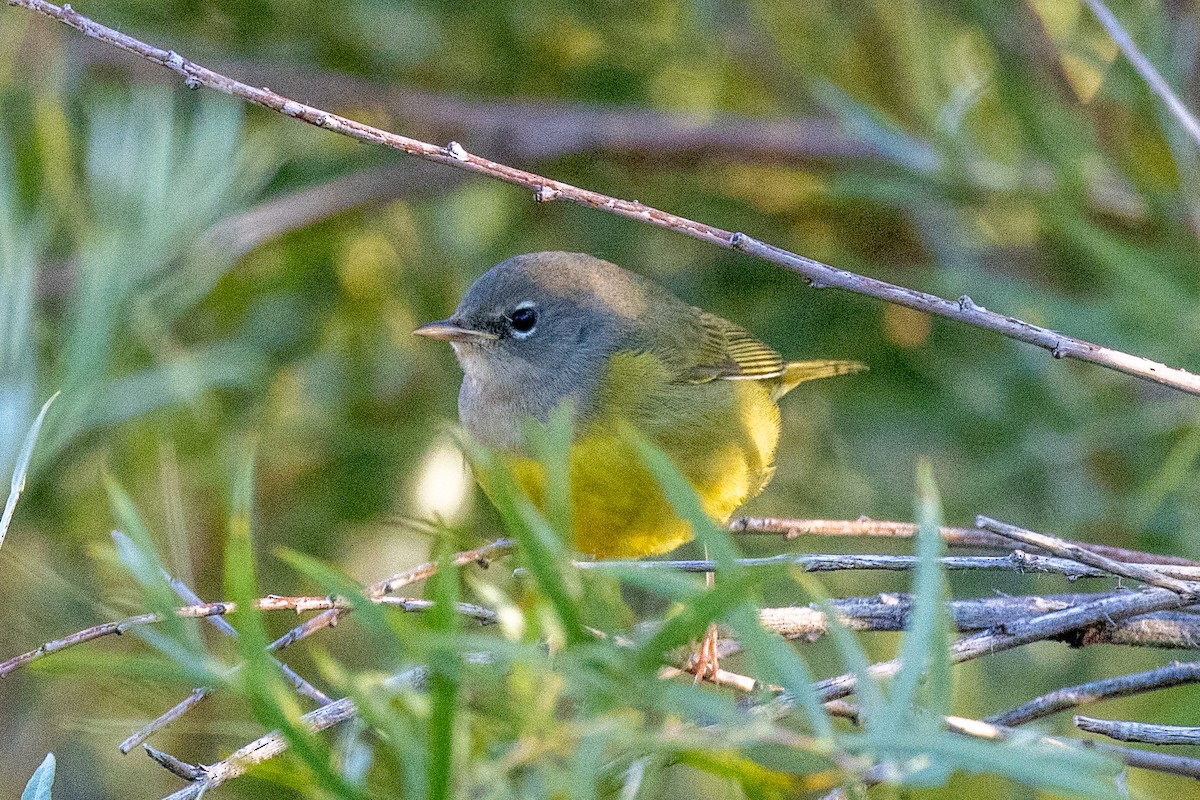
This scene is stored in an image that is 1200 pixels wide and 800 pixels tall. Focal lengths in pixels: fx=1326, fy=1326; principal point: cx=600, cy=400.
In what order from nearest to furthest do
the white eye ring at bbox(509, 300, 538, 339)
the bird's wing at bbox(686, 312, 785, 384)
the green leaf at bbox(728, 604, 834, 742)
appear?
the green leaf at bbox(728, 604, 834, 742), the white eye ring at bbox(509, 300, 538, 339), the bird's wing at bbox(686, 312, 785, 384)

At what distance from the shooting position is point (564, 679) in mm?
983

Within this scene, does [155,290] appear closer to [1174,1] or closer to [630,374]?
[630,374]

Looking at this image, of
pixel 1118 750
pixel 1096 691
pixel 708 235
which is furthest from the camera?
pixel 708 235

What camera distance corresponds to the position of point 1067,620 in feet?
5.05

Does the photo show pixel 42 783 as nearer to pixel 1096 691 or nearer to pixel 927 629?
pixel 927 629

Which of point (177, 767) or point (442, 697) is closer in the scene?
point (442, 697)

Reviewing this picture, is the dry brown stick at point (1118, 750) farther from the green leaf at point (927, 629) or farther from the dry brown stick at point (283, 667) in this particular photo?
the dry brown stick at point (283, 667)

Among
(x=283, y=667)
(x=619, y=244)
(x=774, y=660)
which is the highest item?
(x=619, y=244)

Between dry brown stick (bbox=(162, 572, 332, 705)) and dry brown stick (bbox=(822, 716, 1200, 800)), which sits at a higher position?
dry brown stick (bbox=(822, 716, 1200, 800))

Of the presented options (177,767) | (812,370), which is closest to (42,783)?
(177,767)

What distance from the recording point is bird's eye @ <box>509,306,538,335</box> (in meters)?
3.54

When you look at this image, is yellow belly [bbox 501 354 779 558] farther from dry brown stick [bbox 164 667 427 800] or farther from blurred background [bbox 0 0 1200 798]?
dry brown stick [bbox 164 667 427 800]

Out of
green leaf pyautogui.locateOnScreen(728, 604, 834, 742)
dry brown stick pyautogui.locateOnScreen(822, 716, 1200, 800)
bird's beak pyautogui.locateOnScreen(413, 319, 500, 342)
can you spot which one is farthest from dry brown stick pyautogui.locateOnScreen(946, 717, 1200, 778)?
bird's beak pyautogui.locateOnScreen(413, 319, 500, 342)

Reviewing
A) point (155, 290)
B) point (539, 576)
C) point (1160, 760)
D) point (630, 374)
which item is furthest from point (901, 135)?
point (539, 576)
